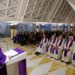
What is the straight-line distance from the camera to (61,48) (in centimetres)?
561

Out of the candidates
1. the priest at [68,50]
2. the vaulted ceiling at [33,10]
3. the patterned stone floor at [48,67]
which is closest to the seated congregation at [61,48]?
the priest at [68,50]

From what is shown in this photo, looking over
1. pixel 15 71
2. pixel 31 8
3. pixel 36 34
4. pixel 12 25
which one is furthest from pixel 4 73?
pixel 31 8

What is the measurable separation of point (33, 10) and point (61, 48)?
11743 mm

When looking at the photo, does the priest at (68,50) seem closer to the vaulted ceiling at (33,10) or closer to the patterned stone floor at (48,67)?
the patterned stone floor at (48,67)

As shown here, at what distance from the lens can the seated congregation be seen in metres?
5.27

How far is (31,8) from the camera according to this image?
1630 cm

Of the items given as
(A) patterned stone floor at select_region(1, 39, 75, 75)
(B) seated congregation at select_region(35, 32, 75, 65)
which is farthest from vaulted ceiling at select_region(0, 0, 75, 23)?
(A) patterned stone floor at select_region(1, 39, 75, 75)

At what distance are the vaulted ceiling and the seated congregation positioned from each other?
8.39 m

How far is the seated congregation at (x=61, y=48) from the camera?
5.27 m

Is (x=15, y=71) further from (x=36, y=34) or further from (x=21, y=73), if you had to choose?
(x=36, y=34)

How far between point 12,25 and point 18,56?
1374cm

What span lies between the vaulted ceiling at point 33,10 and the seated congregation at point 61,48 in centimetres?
839

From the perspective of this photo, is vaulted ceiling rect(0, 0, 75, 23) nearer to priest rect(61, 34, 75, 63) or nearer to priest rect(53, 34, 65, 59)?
priest rect(53, 34, 65, 59)

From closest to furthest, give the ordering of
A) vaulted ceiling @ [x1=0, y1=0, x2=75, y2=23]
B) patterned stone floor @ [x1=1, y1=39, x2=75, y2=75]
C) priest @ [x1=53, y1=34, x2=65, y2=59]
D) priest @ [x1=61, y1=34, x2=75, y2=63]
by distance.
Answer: patterned stone floor @ [x1=1, y1=39, x2=75, y2=75] < priest @ [x1=61, y1=34, x2=75, y2=63] < priest @ [x1=53, y1=34, x2=65, y2=59] < vaulted ceiling @ [x1=0, y1=0, x2=75, y2=23]
